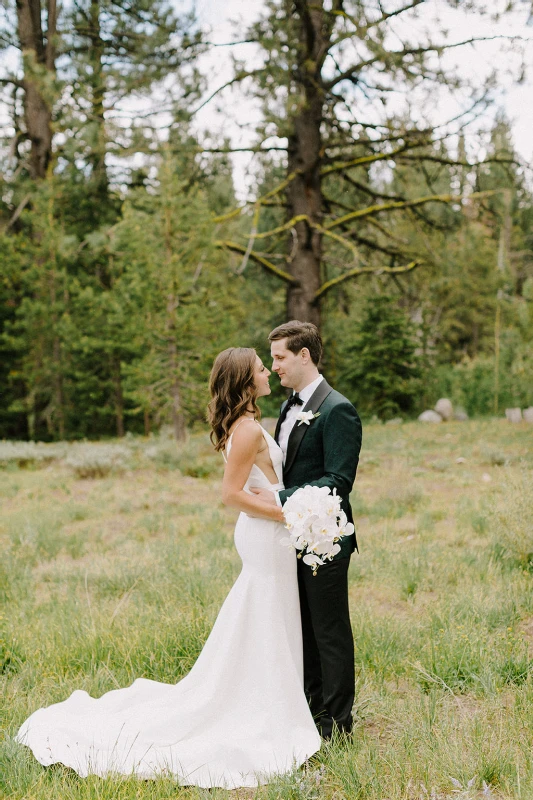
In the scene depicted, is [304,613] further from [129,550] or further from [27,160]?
[27,160]

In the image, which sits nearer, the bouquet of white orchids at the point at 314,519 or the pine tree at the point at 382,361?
the bouquet of white orchids at the point at 314,519

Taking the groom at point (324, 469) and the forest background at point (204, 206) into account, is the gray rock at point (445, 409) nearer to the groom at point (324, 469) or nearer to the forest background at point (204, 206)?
the forest background at point (204, 206)

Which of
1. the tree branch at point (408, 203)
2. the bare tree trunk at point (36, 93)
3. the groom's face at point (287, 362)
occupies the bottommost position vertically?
the groom's face at point (287, 362)

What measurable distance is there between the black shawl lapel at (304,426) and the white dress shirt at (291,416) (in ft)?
0.09

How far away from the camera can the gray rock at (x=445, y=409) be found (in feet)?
69.0

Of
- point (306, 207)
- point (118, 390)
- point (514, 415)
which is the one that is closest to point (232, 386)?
point (306, 207)

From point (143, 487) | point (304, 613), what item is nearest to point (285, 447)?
point (304, 613)

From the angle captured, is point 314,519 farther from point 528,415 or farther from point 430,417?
point 430,417

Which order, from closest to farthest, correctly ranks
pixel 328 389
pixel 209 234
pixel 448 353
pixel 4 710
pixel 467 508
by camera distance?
pixel 328 389 < pixel 4 710 < pixel 467 508 < pixel 209 234 < pixel 448 353

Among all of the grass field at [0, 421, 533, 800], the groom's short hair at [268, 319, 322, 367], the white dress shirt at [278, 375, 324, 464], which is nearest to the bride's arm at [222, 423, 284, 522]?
the white dress shirt at [278, 375, 324, 464]

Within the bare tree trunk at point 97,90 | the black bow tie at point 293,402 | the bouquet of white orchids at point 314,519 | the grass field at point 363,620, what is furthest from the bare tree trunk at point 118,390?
the bouquet of white orchids at point 314,519

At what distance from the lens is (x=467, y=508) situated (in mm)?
7508

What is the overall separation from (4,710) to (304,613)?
165cm

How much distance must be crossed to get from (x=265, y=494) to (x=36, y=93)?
61.9ft
